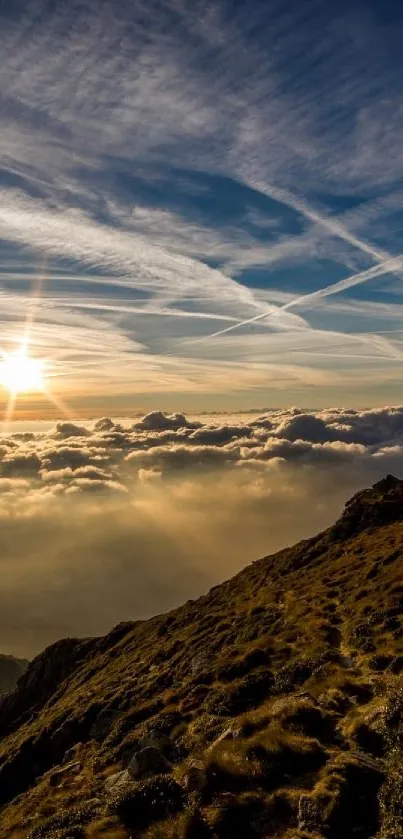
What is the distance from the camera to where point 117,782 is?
28922 millimetres

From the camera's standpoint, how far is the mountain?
22125mm

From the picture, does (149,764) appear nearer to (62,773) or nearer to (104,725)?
(62,773)

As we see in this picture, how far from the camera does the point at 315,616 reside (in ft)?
180

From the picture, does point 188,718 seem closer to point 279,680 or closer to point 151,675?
point 279,680

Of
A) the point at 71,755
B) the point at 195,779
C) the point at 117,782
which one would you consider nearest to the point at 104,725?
the point at 71,755

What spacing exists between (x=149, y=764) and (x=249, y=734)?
6.29m

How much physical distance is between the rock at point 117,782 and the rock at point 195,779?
14.5 feet

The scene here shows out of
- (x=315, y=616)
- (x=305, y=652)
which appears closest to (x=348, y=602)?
(x=315, y=616)

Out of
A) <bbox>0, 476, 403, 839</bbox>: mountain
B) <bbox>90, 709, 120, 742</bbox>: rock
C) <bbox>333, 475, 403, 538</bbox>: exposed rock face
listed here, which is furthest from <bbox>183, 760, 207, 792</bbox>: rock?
<bbox>333, 475, 403, 538</bbox>: exposed rock face

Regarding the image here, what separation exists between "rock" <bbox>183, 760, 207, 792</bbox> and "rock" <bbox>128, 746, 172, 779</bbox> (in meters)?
2.89

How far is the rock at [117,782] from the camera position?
90.4 ft

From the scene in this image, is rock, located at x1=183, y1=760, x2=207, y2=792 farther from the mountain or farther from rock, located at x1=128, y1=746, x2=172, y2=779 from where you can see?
rock, located at x1=128, y1=746, x2=172, y2=779

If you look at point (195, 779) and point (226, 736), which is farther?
point (226, 736)

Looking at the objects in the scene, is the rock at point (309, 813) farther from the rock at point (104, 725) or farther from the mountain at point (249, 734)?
the rock at point (104, 725)
